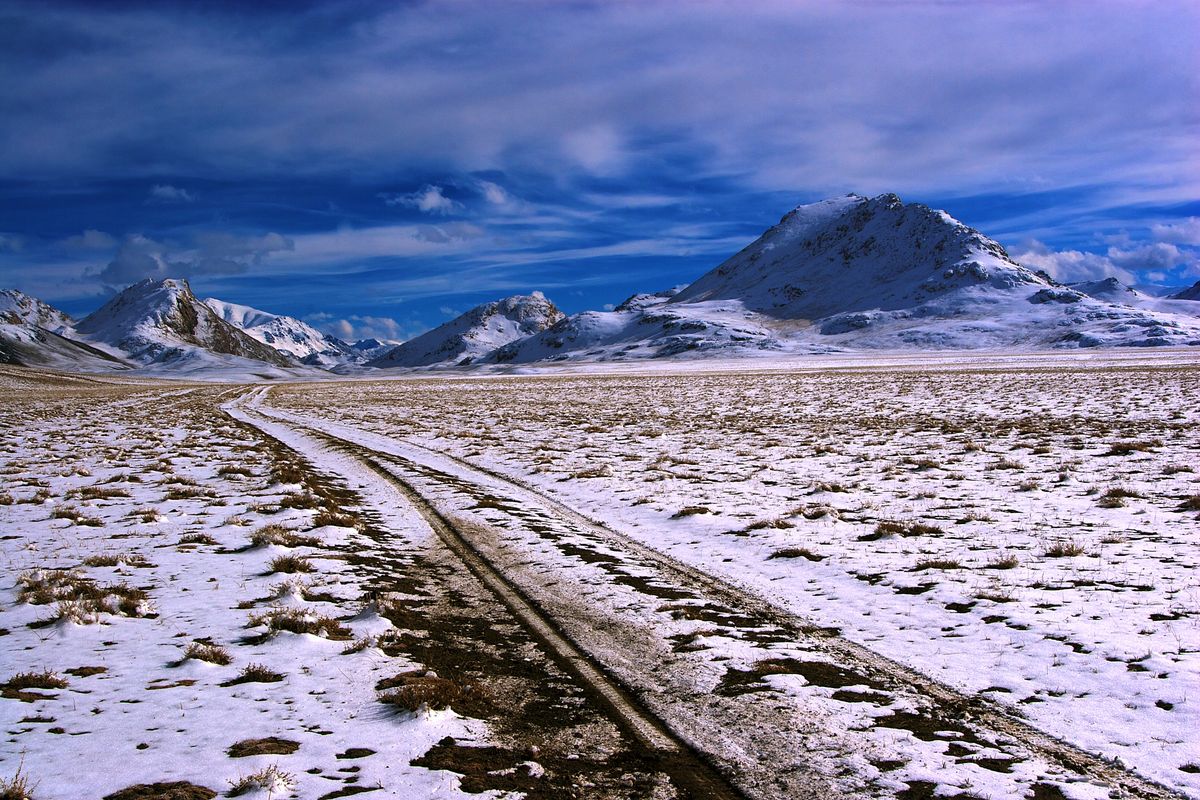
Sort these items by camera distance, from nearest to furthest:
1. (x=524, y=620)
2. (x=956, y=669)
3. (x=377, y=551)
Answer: (x=956, y=669)
(x=524, y=620)
(x=377, y=551)

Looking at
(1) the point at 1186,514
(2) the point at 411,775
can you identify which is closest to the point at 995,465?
(1) the point at 1186,514

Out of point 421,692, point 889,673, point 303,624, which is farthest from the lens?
point 303,624

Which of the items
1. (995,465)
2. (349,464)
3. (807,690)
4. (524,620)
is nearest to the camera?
(807,690)

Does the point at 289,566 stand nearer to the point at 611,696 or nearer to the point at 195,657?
the point at 195,657

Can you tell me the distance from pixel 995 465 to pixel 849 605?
10790 mm

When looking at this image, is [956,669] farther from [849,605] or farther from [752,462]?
[752,462]

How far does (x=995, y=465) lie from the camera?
17.2 meters

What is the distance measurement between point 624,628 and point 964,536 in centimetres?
654

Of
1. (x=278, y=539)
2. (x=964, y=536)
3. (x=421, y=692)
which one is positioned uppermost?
(x=278, y=539)

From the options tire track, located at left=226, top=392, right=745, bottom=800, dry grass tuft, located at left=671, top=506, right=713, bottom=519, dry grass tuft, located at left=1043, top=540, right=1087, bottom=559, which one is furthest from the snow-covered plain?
dry grass tuft, located at left=1043, top=540, right=1087, bottom=559

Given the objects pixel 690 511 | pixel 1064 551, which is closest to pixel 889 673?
pixel 1064 551

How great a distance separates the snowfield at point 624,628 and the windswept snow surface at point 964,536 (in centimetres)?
6

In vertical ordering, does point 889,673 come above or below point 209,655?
below

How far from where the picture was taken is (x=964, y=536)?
1129 cm
